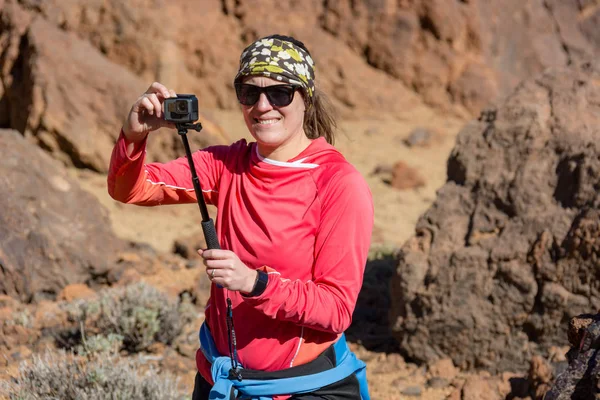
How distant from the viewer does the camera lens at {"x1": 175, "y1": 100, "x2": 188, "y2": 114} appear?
2.11m

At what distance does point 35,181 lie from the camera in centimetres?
576

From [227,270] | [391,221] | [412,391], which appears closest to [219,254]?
[227,270]

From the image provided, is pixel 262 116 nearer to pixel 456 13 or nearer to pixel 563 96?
pixel 563 96

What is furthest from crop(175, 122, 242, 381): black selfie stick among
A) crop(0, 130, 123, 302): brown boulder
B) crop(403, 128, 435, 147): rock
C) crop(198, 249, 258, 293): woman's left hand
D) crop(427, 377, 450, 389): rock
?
crop(403, 128, 435, 147): rock

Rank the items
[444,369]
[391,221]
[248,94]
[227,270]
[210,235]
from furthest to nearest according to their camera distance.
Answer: [391,221]
[444,369]
[248,94]
[210,235]
[227,270]

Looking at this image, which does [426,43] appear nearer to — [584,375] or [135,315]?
[135,315]

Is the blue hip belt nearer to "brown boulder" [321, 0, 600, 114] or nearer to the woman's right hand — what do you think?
the woman's right hand

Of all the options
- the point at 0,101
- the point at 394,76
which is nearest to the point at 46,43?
the point at 0,101

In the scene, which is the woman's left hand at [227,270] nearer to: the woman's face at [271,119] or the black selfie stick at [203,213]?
the black selfie stick at [203,213]

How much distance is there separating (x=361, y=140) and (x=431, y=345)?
6.55 metres

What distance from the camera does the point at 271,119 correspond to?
2279 mm

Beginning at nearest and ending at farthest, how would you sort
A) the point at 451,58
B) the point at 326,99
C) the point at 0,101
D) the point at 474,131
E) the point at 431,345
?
the point at 326,99
the point at 431,345
the point at 474,131
the point at 0,101
the point at 451,58

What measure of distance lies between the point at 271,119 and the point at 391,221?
6054mm

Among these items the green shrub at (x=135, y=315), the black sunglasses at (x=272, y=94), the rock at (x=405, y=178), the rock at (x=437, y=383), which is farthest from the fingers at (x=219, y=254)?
the rock at (x=405, y=178)
